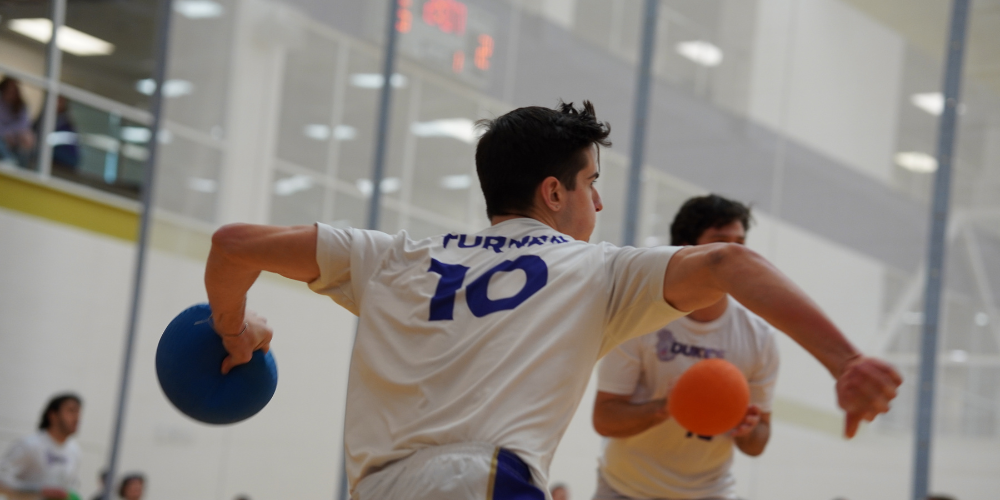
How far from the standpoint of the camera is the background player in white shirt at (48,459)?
209 inches

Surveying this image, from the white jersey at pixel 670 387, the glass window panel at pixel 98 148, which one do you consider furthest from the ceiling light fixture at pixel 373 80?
the white jersey at pixel 670 387

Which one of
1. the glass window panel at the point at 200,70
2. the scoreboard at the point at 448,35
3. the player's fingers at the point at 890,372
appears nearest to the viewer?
the player's fingers at the point at 890,372

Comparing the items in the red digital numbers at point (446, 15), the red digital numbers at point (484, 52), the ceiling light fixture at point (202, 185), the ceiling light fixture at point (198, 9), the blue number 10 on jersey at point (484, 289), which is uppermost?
the ceiling light fixture at point (198, 9)

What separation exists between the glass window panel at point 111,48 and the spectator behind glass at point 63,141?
0.90 ft

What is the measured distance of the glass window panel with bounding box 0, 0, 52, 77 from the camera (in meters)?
7.00

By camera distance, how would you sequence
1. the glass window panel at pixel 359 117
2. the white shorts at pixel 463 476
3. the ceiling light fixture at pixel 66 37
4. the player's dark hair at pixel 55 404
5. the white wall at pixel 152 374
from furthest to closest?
1. the ceiling light fixture at pixel 66 37
2. the glass window panel at pixel 359 117
3. the player's dark hair at pixel 55 404
4. the white wall at pixel 152 374
5. the white shorts at pixel 463 476

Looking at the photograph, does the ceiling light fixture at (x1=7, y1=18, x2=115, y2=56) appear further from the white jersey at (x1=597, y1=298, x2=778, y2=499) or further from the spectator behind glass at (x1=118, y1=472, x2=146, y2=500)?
the white jersey at (x1=597, y1=298, x2=778, y2=499)

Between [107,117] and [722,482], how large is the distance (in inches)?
237

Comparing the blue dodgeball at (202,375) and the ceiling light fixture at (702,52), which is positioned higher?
the ceiling light fixture at (702,52)

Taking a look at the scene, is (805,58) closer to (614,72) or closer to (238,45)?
(614,72)

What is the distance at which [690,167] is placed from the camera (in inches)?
180

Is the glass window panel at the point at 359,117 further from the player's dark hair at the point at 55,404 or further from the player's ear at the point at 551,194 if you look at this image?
the player's ear at the point at 551,194

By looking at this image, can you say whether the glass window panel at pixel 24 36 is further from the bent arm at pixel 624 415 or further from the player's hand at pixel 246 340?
the player's hand at pixel 246 340

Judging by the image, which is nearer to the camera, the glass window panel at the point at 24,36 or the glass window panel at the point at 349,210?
the glass window panel at the point at 349,210
